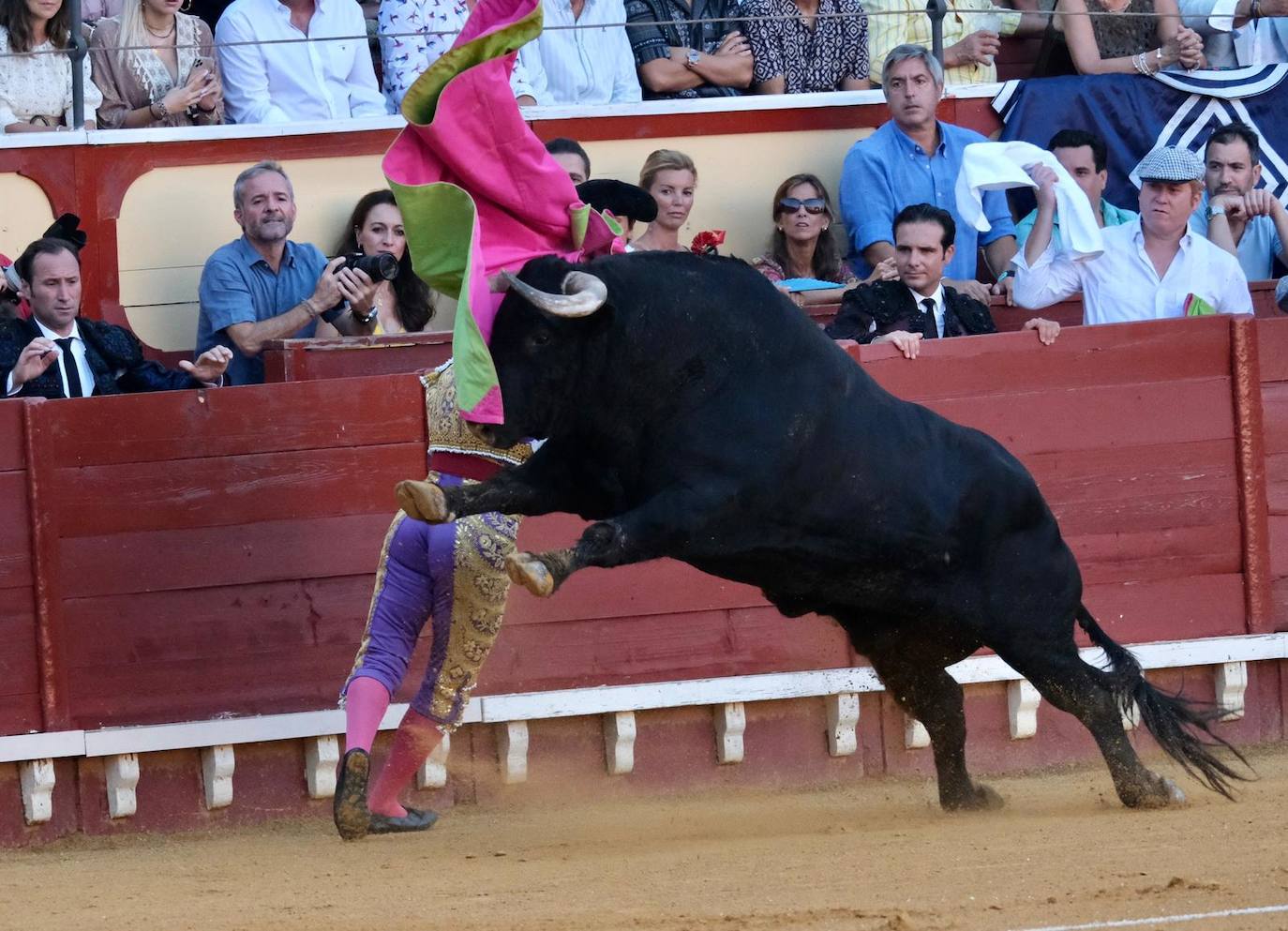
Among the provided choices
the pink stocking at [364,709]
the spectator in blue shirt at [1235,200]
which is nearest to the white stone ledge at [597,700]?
the pink stocking at [364,709]

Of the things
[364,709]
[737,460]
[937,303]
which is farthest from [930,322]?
[364,709]

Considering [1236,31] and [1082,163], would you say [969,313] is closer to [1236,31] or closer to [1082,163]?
[1082,163]

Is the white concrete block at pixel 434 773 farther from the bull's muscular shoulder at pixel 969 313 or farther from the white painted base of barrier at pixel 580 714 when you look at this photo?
the bull's muscular shoulder at pixel 969 313

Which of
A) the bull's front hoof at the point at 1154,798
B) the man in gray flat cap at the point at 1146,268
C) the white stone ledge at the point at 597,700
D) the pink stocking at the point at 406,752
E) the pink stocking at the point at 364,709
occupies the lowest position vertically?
the bull's front hoof at the point at 1154,798

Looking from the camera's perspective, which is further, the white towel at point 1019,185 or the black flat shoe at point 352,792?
the white towel at point 1019,185

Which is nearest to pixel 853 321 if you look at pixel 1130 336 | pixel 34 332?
pixel 1130 336

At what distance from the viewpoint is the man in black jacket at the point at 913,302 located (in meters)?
5.79

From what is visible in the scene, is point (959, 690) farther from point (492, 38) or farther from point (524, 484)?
point (492, 38)

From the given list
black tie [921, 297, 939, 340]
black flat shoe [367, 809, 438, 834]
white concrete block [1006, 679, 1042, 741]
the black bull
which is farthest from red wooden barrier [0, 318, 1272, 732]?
the black bull

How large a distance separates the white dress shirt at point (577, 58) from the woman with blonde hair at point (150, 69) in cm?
117

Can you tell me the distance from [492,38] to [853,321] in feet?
6.94

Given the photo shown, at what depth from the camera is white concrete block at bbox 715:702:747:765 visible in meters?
5.84

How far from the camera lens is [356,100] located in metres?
6.73

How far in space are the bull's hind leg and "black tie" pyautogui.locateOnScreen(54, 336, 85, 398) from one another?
2.81 meters
